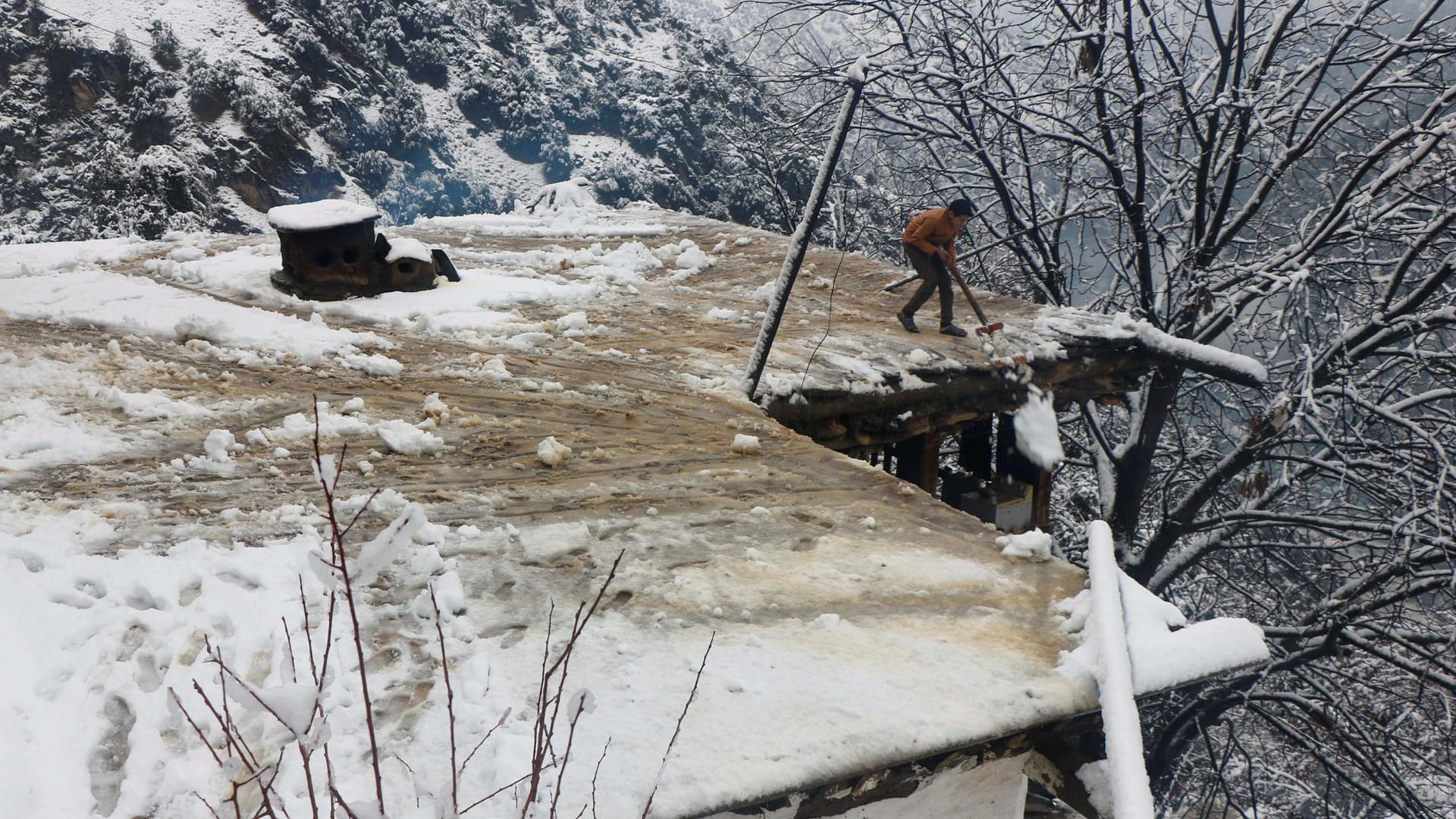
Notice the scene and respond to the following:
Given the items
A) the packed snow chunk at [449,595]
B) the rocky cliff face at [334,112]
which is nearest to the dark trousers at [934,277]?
the packed snow chunk at [449,595]

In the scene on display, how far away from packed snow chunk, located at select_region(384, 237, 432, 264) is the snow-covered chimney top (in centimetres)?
25

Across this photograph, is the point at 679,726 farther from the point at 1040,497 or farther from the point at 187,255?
the point at 187,255

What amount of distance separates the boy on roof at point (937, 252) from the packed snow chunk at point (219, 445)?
3.90m

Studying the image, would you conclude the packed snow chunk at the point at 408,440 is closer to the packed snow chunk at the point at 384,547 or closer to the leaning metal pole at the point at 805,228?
the leaning metal pole at the point at 805,228

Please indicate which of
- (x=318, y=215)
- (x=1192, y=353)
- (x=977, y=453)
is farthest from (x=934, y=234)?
(x=318, y=215)

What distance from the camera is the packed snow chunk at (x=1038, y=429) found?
17.3ft

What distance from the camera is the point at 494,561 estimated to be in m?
2.43

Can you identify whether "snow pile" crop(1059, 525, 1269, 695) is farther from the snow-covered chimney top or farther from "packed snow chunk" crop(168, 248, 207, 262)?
"packed snow chunk" crop(168, 248, 207, 262)

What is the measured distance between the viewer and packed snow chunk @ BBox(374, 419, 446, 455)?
319 cm

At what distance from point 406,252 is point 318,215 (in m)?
0.58

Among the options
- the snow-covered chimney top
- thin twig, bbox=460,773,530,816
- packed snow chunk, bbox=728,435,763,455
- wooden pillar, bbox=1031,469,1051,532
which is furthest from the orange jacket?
thin twig, bbox=460,773,530,816

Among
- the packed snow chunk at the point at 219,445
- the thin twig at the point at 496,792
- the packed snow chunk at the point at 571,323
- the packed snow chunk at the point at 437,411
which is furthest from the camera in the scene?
the packed snow chunk at the point at 571,323

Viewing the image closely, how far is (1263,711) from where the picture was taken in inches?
254

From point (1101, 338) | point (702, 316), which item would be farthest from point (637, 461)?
point (1101, 338)
